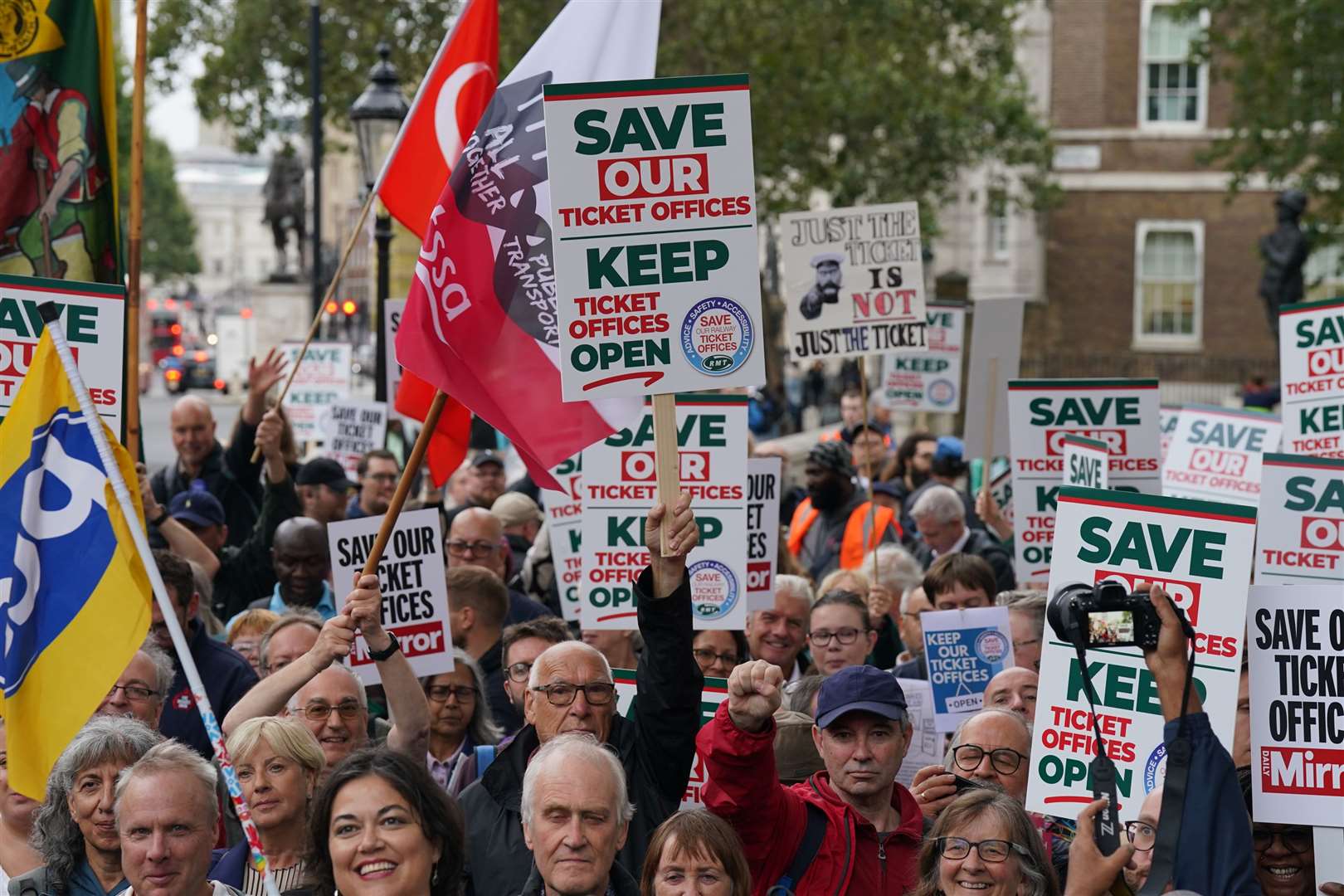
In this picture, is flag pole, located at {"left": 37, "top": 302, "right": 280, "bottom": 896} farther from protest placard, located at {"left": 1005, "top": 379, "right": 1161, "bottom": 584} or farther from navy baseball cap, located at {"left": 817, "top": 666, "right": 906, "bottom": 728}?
protest placard, located at {"left": 1005, "top": 379, "right": 1161, "bottom": 584}

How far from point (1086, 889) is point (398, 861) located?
1.55m

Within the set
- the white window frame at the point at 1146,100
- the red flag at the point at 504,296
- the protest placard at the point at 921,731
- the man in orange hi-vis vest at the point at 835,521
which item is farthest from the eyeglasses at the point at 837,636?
the white window frame at the point at 1146,100

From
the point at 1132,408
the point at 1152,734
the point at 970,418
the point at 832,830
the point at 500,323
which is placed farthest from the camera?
the point at 970,418

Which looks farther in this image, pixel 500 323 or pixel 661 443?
pixel 500 323

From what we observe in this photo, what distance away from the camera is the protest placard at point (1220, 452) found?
1182 cm

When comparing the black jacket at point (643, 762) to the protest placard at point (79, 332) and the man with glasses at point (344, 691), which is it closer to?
the man with glasses at point (344, 691)

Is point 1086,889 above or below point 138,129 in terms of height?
below

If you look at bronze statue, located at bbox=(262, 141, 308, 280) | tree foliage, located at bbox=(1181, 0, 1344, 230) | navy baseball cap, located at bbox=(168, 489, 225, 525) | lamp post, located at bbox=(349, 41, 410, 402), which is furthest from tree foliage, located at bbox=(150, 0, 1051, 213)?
navy baseball cap, located at bbox=(168, 489, 225, 525)

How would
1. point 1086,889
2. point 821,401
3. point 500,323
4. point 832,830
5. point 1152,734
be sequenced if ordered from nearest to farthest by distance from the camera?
point 1086,889, point 832,830, point 1152,734, point 500,323, point 821,401

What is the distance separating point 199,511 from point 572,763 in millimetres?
5368

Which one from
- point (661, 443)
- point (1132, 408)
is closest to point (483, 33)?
point (661, 443)

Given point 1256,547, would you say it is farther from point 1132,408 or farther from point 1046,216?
point 1046,216

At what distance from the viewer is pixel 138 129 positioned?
748 centimetres

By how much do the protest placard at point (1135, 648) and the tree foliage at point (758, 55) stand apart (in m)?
19.4
